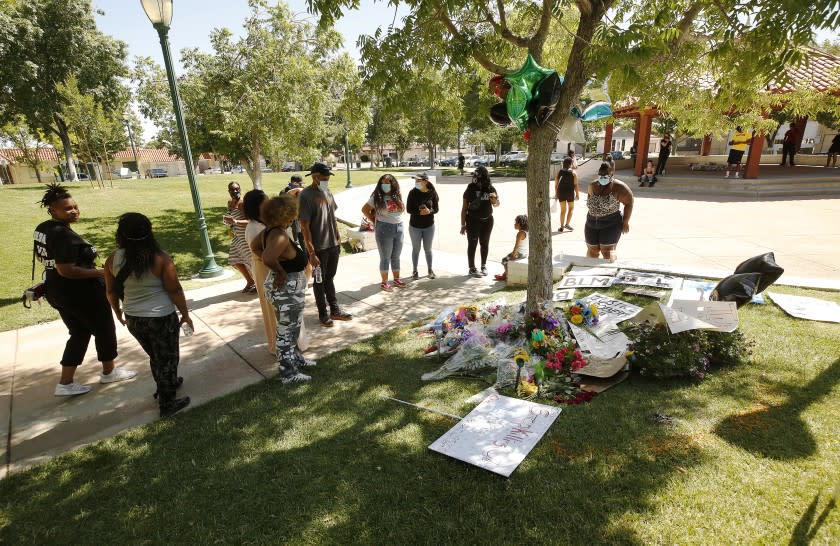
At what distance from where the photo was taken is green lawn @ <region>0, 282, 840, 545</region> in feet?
7.55

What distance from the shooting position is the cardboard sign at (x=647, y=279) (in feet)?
18.2

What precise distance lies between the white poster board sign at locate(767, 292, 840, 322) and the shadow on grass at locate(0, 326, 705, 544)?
281 centimetres

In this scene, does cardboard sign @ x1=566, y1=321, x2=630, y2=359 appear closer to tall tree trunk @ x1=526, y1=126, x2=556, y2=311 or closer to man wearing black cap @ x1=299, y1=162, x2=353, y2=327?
tall tree trunk @ x1=526, y1=126, x2=556, y2=311

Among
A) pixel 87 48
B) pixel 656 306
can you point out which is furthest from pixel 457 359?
pixel 87 48

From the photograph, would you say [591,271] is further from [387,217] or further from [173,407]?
[173,407]

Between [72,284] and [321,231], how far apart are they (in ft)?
7.90

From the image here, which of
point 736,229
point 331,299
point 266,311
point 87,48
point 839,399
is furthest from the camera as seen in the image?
point 87,48

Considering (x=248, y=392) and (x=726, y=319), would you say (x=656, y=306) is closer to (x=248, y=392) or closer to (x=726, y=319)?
(x=726, y=319)

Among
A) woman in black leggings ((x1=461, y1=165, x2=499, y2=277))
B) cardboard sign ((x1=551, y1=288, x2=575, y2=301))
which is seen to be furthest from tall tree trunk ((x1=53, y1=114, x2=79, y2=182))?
cardboard sign ((x1=551, y1=288, x2=575, y2=301))

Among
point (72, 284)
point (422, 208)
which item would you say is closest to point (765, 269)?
point (422, 208)

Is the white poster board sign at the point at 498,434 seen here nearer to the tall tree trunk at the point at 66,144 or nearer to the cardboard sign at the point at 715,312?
the cardboard sign at the point at 715,312

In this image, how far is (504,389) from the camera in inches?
144

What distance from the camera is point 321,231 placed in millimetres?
5137

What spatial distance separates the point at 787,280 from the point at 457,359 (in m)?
5.03
